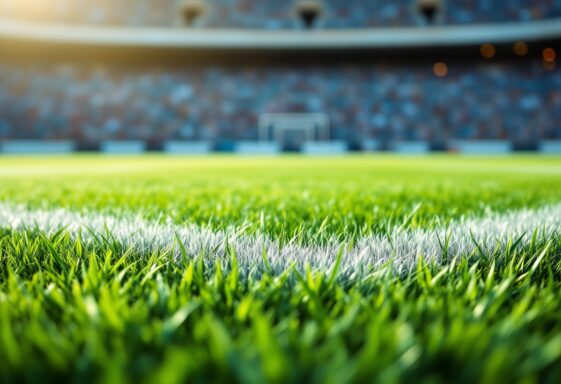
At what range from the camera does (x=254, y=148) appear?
19234 mm

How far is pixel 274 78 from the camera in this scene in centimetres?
2162

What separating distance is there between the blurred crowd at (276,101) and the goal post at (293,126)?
298mm

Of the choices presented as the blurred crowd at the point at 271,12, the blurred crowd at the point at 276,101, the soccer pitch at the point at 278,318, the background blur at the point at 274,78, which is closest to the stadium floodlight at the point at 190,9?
the blurred crowd at the point at 271,12

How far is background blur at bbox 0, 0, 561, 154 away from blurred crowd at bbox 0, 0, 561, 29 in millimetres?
59

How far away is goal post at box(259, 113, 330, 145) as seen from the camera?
69.1 feet

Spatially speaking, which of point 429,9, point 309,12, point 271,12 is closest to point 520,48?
point 429,9

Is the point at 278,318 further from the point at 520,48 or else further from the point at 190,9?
the point at 190,9

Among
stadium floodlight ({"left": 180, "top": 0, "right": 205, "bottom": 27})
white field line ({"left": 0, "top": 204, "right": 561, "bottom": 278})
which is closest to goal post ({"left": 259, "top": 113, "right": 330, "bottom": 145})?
→ stadium floodlight ({"left": 180, "top": 0, "right": 205, "bottom": 27})

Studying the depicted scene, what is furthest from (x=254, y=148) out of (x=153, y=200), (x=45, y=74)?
(x=153, y=200)

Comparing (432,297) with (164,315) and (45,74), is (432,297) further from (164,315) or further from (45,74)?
(45,74)

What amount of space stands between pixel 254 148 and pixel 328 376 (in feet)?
62.4

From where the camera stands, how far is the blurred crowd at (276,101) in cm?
2064

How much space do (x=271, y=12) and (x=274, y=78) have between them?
10.4 feet

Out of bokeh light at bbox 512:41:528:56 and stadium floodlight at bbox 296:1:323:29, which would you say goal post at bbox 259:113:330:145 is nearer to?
stadium floodlight at bbox 296:1:323:29
